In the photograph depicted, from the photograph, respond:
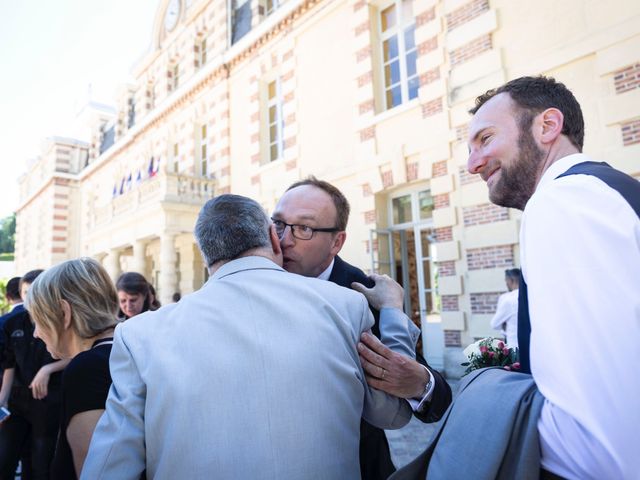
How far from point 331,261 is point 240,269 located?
0.82 m

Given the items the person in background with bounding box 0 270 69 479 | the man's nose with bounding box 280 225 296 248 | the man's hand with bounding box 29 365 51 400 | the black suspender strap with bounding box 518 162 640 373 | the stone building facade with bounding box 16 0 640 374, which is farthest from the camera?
the stone building facade with bounding box 16 0 640 374

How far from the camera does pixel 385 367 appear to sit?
1479 mm

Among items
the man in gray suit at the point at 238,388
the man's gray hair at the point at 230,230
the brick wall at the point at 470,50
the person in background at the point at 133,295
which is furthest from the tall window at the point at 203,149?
the man in gray suit at the point at 238,388

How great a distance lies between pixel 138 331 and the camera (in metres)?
1.37

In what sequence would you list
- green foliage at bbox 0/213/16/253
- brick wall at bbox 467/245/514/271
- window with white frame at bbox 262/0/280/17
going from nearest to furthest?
brick wall at bbox 467/245/514/271 → window with white frame at bbox 262/0/280/17 → green foliage at bbox 0/213/16/253

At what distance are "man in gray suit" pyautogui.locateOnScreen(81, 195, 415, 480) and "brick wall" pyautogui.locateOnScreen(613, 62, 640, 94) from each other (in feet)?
19.9

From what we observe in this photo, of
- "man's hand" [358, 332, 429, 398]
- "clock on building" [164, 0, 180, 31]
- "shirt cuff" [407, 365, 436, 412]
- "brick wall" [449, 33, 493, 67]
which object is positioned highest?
"clock on building" [164, 0, 180, 31]

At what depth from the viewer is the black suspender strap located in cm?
98

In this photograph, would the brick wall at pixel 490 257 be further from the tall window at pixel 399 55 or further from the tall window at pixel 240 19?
the tall window at pixel 240 19

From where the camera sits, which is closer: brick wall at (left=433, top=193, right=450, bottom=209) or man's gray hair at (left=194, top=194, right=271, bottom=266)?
man's gray hair at (left=194, top=194, right=271, bottom=266)

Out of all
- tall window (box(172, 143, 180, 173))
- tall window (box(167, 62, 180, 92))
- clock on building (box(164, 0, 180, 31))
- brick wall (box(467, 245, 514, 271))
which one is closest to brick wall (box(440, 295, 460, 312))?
brick wall (box(467, 245, 514, 271))

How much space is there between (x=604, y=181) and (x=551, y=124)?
466mm

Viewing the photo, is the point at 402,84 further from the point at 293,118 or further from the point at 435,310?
the point at 435,310

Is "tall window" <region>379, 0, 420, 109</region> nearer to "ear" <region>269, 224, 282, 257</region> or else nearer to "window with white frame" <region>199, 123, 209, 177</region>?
"window with white frame" <region>199, 123, 209, 177</region>
